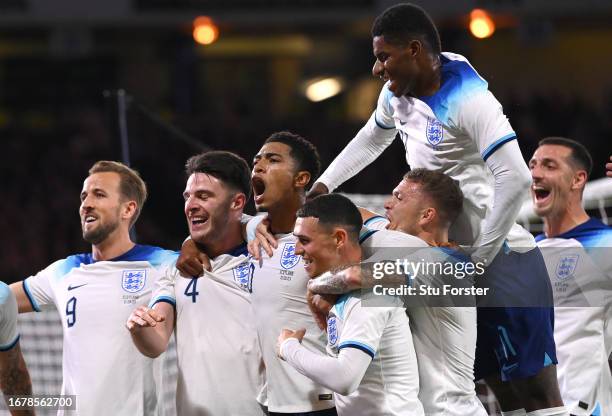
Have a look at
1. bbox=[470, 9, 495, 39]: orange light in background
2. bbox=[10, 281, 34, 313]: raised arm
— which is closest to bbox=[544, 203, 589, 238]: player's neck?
bbox=[10, 281, 34, 313]: raised arm

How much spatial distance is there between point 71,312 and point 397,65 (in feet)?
5.73

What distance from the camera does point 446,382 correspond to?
3.77 metres

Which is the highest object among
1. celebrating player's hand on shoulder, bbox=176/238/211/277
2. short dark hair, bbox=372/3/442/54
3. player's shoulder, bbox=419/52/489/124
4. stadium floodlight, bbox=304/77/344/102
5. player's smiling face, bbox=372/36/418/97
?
stadium floodlight, bbox=304/77/344/102

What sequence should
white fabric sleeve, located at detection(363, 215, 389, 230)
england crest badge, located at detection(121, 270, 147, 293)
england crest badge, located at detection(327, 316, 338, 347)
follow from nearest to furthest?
england crest badge, located at detection(327, 316, 338, 347)
white fabric sleeve, located at detection(363, 215, 389, 230)
england crest badge, located at detection(121, 270, 147, 293)

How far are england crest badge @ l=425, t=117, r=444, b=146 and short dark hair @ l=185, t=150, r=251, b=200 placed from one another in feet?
2.96

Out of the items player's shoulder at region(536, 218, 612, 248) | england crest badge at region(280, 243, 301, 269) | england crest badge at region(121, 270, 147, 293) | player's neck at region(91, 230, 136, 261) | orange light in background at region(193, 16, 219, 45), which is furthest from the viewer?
orange light in background at region(193, 16, 219, 45)

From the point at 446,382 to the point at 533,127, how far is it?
962 cm

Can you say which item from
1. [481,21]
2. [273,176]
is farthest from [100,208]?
[481,21]

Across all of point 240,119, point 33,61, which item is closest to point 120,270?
point 240,119

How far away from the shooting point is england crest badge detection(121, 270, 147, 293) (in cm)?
453

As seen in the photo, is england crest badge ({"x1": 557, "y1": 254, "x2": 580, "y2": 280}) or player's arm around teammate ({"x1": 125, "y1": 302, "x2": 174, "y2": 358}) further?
england crest badge ({"x1": 557, "y1": 254, "x2": 580, "y2": 280})

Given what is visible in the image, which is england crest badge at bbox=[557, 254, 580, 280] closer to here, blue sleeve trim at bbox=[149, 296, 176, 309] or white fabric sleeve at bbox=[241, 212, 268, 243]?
white fabric sleeve at bbox=[241, 212, 268, 243]

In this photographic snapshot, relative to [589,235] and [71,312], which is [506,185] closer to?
[589,235]

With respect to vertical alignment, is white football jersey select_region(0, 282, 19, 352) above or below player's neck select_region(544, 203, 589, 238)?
below
